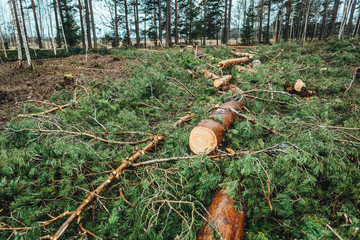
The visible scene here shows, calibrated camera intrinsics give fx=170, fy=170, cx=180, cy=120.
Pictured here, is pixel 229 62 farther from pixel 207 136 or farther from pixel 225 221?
pixel 225 221

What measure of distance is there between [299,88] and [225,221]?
15.8 feet

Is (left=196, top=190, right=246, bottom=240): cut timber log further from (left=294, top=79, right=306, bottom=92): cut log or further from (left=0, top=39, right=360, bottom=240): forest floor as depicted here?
(left=294, top=79, right=306, bottom=92): cut log

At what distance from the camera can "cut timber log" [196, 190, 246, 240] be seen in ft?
5.18

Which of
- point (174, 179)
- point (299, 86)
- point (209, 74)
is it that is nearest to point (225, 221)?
point (174, 179)

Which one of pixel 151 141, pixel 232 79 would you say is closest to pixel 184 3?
pixel 232 79

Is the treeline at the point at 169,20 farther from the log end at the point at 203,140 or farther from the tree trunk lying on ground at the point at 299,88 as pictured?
the log end at the point at 203,140

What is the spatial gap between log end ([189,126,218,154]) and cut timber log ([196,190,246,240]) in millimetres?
703

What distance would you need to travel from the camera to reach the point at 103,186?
6.52 feet

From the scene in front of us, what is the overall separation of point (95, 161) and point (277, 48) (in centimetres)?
993

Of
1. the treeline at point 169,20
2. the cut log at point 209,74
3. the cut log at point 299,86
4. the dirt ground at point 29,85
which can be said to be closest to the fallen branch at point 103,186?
the dirt ground at point 29,85

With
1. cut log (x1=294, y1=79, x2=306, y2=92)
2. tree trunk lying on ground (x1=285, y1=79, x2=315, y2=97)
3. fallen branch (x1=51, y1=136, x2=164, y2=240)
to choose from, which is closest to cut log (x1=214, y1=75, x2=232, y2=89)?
tree trunk lying on ground (x1=285, y1=79, x2=315, y2=97)

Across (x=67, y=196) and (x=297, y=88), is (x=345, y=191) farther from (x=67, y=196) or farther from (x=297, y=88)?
(x=297, y=88)

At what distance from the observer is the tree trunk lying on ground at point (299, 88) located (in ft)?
16.0

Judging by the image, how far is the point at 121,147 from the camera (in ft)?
9.12
